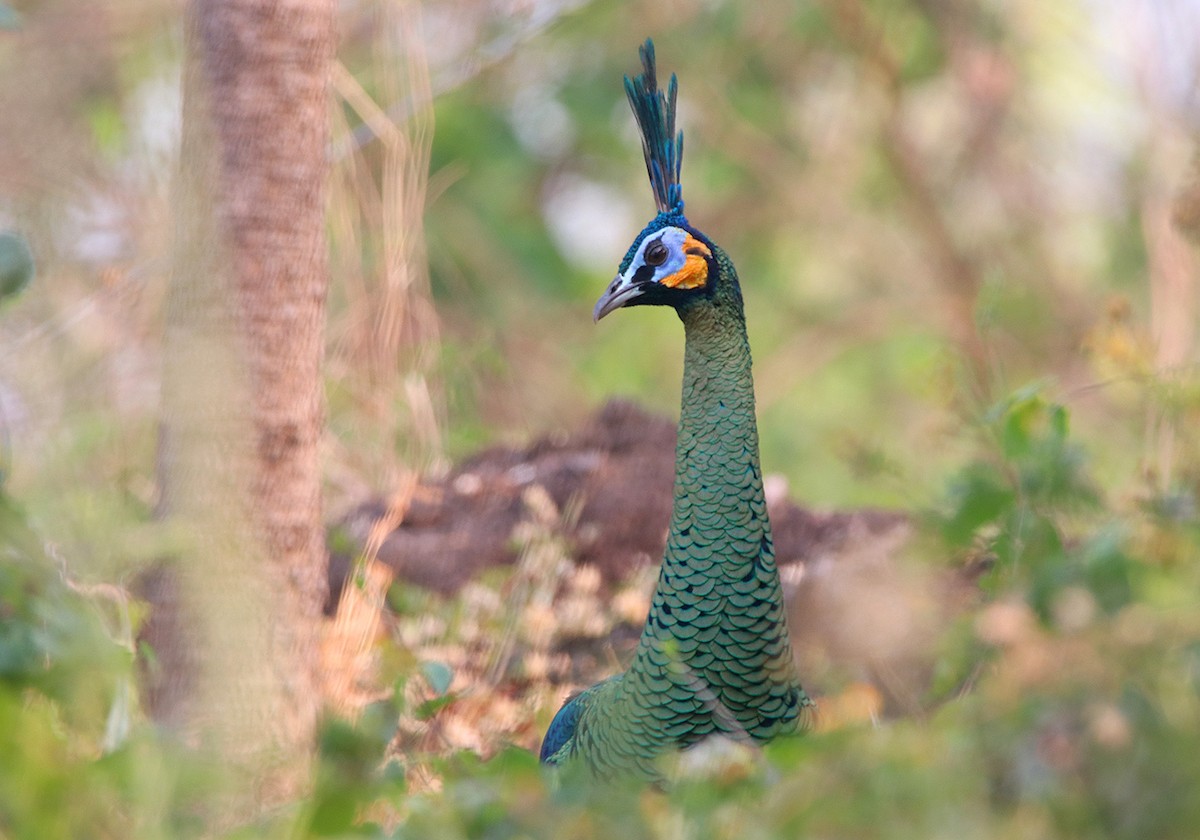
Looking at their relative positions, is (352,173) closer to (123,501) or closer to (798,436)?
(123,501)

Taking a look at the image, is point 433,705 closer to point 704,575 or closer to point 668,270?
Result: point 704,575

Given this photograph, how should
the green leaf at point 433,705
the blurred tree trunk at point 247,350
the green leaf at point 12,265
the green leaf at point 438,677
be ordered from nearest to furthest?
1. the green leaf at point 12,265
2. the green leaf at point 433,705
3. the green leaf at point 438,677
4. the blurred tree trunk at point 247,350

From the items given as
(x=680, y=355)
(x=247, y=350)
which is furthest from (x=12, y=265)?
(x=680, y=355)

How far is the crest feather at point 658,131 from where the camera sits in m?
3.19

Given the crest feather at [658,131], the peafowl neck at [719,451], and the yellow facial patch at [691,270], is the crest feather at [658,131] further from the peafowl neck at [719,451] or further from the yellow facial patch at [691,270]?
the peafowl neck at [719,451]

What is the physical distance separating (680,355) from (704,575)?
678 centimetres

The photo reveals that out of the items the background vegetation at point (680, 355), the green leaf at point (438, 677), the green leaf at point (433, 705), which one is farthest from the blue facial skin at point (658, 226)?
the green leaf at point (433, 705)

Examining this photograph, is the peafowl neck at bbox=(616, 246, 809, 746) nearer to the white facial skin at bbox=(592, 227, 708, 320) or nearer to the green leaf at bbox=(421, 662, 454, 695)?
the white facial skin at bbox=(592, 227, 708, 320)

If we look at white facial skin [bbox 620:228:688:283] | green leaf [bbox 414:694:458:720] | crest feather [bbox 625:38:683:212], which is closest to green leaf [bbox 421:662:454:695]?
green leaf [bbox 414:694:458:720]

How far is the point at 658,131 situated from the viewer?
325 cm

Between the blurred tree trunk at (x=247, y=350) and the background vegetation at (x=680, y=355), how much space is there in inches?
7.9

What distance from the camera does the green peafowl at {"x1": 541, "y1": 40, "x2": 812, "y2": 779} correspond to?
2754mm

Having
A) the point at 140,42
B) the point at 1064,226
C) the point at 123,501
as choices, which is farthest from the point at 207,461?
the point at 1064,226

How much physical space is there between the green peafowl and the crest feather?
0.14m
